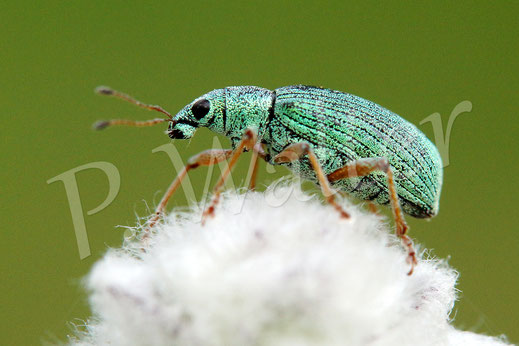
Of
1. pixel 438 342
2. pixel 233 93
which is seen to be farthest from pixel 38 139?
pixel 438 342

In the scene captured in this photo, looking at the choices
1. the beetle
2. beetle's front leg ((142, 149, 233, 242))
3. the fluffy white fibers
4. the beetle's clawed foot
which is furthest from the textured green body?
the fluffy white fibers

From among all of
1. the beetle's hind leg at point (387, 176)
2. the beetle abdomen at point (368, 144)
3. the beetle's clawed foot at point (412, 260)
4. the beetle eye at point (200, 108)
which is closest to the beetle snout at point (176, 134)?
the beetle eye at point (200, 108)

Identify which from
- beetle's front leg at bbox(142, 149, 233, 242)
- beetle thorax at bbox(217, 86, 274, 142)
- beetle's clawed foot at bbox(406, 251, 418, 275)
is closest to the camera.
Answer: beetle's clawed foot at bbox(406, 251, 418, 275)

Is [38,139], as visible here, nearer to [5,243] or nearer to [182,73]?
[5,243]

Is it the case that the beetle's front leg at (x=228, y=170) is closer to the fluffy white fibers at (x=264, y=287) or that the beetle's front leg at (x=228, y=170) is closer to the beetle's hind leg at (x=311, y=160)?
the fluffy white fibers at (x=264, y=287)

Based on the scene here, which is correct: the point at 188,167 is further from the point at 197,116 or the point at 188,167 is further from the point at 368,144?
the point at 368,144

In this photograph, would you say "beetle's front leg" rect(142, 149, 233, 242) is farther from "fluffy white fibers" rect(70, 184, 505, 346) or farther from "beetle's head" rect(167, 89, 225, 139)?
"fluffy white fibers" rect(70, 184, 505, 346)
